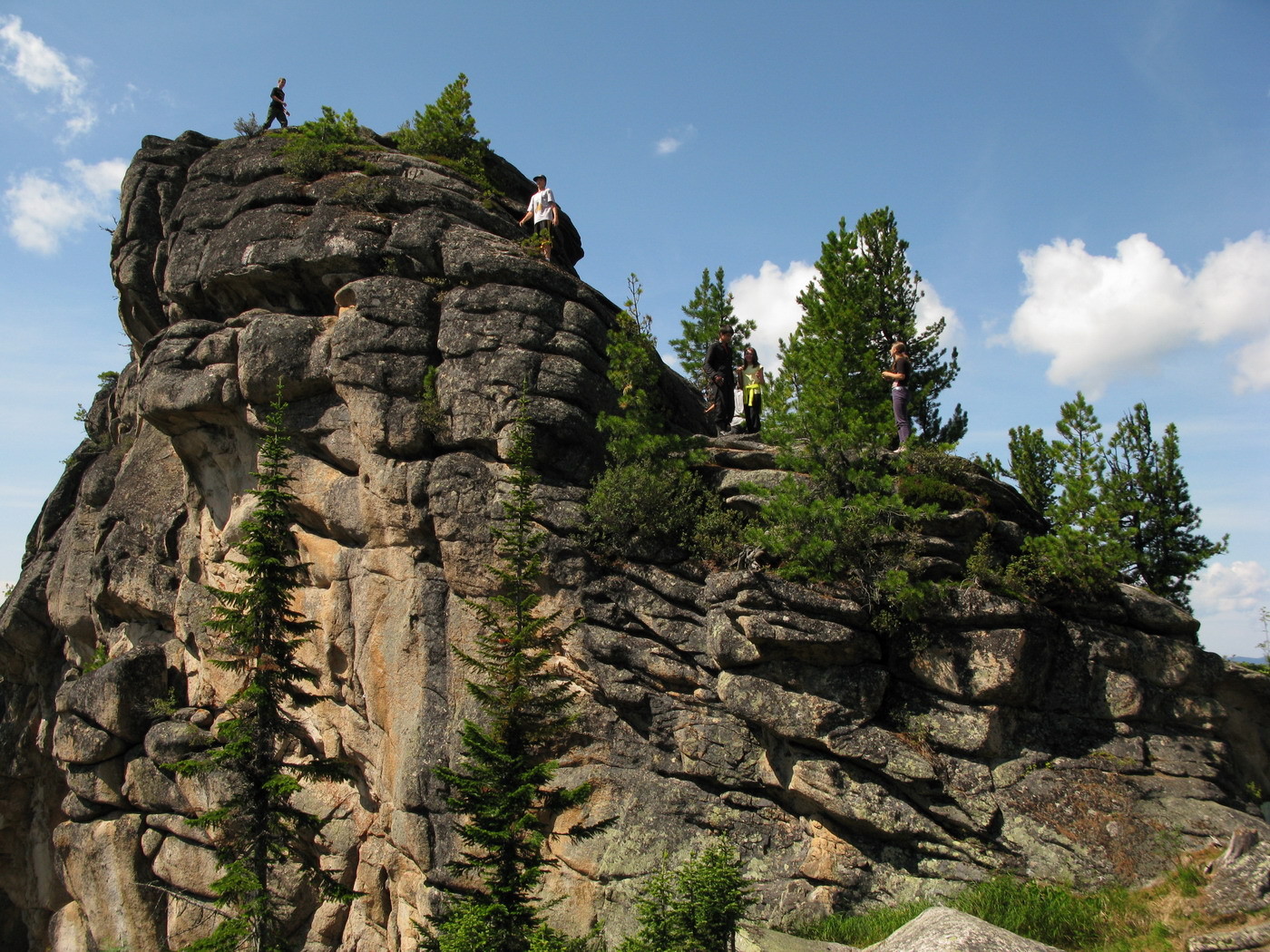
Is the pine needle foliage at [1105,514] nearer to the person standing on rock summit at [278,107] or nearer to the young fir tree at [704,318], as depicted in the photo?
the young fir tree at [704,318]

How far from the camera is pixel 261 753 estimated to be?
1823cm

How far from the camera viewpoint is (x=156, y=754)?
75.9 feet

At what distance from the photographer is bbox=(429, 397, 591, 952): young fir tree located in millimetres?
15383

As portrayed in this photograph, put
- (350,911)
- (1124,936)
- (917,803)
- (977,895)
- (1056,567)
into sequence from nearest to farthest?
(1124,936), (977,895), (917,803), (1056,567), (350,911)

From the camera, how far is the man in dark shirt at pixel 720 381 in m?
23.6

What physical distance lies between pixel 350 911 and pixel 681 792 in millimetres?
9874

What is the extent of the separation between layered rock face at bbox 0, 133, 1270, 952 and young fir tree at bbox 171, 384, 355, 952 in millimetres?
2065

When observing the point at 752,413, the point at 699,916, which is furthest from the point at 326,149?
the point at 699,916

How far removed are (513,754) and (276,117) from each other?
24.5m

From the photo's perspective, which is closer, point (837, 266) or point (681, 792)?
point (681, 792)

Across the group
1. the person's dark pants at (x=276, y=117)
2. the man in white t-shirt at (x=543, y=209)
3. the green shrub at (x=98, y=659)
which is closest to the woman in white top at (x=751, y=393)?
the man in white t-shirt at (x=543, y=209)

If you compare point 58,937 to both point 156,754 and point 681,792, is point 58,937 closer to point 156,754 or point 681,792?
point 156,754

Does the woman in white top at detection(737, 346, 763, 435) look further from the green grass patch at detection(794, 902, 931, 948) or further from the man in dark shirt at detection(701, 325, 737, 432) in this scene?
the green grass patch at detection(794, 902, 931, 948)

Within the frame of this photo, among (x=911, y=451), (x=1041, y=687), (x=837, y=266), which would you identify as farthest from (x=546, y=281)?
(x=1041, y=687)
